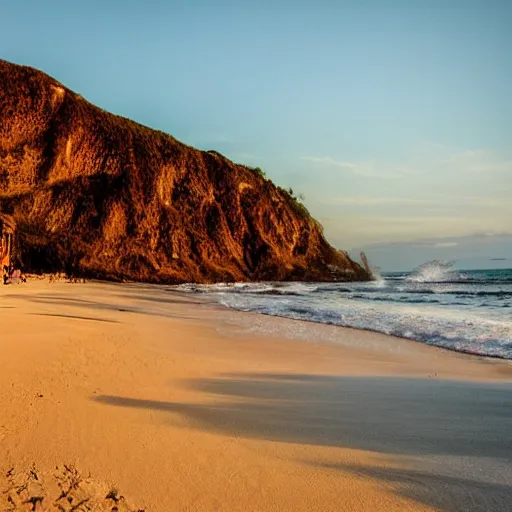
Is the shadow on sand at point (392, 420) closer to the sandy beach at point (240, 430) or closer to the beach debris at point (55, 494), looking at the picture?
the sandy beach at point (240, 430)

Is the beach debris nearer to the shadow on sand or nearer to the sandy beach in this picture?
the sandy beach

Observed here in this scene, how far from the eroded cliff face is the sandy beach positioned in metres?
22.4

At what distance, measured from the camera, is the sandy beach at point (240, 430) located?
203cm

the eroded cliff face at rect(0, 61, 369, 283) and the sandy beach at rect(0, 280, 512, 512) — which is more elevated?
the eroded cliff face at rect(0, 61, 369, 283)

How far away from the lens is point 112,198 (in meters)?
28.5

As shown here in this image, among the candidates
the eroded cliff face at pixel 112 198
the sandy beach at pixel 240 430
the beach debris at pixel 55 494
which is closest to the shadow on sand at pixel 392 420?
the sandy beach at pixel 240 430

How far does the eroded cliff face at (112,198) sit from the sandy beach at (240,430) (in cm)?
2244

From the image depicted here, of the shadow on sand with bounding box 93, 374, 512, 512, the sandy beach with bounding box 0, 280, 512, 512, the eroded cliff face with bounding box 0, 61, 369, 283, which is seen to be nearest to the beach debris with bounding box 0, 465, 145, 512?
the sandy beach with bounding box 0, 280, 512, 512

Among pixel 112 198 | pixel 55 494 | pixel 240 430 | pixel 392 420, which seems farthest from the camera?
pixel 112 198

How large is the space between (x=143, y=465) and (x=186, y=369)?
2291 millimetres

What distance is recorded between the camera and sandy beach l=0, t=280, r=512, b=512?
6.67ft

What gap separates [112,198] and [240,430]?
27684 mm

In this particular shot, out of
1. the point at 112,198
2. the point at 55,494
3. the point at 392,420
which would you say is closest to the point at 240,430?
the point at 392,420

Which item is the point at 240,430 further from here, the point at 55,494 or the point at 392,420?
the point at 55,494
